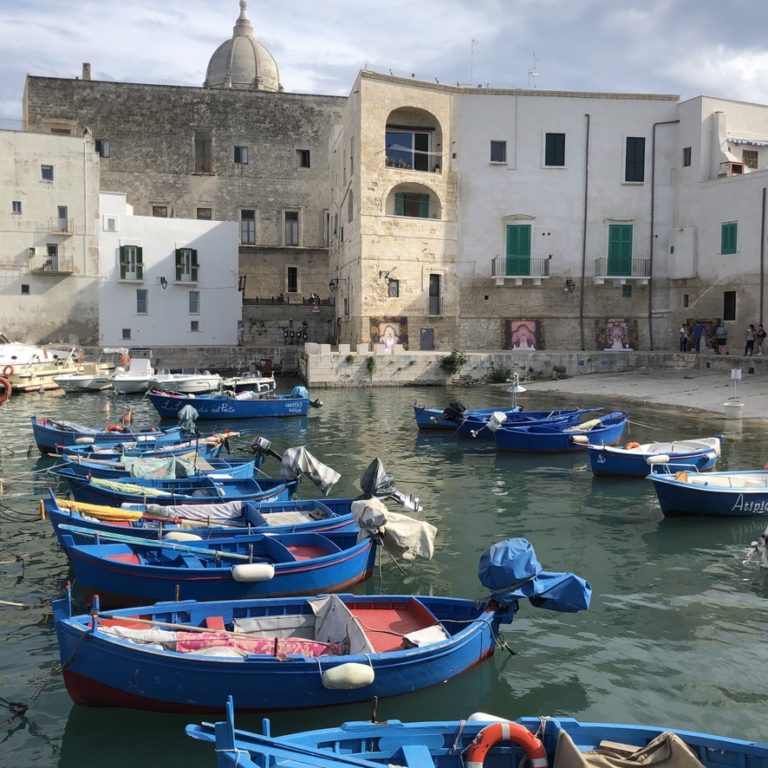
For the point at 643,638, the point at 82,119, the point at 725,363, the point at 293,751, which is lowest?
the point at 643,638

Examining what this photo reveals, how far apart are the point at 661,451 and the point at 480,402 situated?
1289 centimetres

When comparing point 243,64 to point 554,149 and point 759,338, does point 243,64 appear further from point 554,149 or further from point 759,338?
point 759,338

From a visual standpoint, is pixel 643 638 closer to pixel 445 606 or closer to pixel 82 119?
pixel 445 606

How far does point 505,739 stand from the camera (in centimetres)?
605

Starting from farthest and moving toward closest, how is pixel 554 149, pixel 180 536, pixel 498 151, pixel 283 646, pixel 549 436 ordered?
pixel 554 149 → pixel 498 151 → pixel 549 436 → pixel 180 536 → pixel 283 646

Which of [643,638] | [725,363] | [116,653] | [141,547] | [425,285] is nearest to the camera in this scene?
[116,653]

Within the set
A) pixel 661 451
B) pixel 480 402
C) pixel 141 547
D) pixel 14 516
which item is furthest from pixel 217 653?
pixel 480 402

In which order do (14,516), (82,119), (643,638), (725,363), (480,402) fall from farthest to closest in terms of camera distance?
(82,119) < (725,363) < (480,402) < (14,516) < (643,638)

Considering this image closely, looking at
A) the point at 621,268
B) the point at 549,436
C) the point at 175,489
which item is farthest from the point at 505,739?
the point at 621,268

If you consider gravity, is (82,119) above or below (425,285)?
above

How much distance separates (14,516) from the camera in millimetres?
14578

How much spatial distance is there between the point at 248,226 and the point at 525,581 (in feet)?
150

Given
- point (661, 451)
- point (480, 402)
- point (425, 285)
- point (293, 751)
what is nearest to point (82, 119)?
point (425, 285)

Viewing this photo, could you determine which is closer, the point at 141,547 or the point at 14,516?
the point at 141,547
